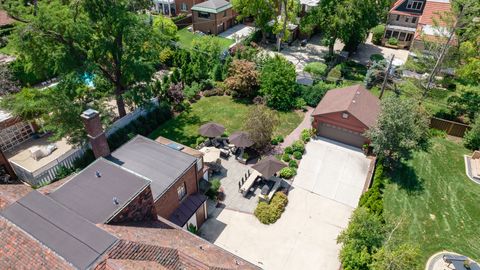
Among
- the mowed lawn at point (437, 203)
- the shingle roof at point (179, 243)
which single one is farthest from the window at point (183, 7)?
the shingle roof at point (179, 243)

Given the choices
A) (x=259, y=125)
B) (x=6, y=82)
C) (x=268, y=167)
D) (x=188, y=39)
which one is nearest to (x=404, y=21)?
(x=188, y=39)

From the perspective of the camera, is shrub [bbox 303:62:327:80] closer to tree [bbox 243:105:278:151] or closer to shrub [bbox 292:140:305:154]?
shrub [bbox 292:140:305:154]

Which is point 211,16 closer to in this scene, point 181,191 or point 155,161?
point 155,161

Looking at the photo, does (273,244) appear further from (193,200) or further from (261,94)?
(261,94)

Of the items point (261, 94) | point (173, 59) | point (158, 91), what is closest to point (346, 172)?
point (261, 94)

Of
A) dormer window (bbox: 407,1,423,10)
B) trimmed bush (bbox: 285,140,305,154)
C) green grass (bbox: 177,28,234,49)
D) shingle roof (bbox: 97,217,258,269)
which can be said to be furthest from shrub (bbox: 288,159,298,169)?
dormer window (bbox: 407,1,423,10)

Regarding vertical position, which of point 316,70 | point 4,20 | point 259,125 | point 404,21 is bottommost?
point 316,70
